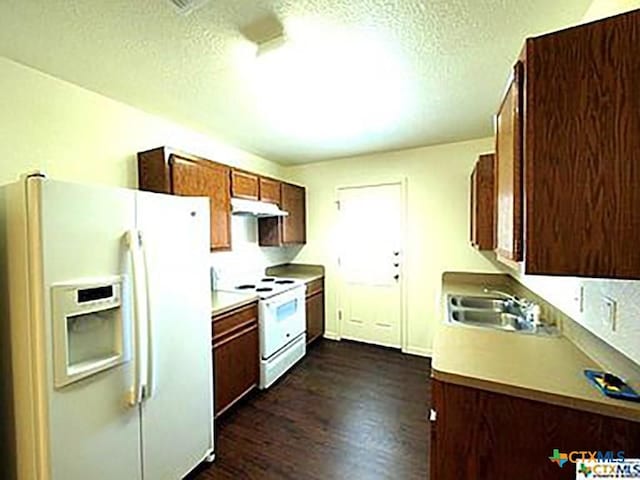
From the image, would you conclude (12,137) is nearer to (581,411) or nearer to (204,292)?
(204,292)

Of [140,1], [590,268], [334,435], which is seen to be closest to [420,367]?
[334,435]

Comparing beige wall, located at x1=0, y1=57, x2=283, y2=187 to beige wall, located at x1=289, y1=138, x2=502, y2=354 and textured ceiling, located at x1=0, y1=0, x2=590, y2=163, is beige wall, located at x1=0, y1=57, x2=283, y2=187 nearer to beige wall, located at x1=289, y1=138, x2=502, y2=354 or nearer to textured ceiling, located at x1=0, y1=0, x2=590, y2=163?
textured ceiling, located at x1=0, y1=0, x2=590, y2=163

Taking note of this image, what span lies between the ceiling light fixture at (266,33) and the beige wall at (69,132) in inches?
53.8

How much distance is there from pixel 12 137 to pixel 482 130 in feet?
12.3

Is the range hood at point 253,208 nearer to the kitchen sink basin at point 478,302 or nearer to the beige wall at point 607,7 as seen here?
the kitchen sink basin at point 478,302

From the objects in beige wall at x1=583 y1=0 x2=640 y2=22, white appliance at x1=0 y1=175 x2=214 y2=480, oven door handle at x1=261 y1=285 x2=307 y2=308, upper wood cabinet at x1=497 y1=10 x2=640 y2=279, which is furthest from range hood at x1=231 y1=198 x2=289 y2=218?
beige wall at x1=583 y1=0 x2=640 y2=22

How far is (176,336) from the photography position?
1.80 m

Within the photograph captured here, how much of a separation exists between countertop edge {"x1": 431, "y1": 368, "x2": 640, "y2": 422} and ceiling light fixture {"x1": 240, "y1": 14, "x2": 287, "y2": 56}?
1.75 metres

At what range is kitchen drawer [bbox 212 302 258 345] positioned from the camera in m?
2.41

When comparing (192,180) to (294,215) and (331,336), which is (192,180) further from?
(331,336)

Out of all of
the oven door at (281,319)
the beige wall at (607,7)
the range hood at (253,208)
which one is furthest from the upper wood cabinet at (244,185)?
the beige wall at (607,7)

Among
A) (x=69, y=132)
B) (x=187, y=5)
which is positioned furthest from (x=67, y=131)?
(x=187, y=5)

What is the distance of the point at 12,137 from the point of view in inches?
73.9

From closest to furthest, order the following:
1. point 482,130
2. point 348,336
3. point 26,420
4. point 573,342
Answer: point 26,420
point 573,342
point 482,130
point 348,336
